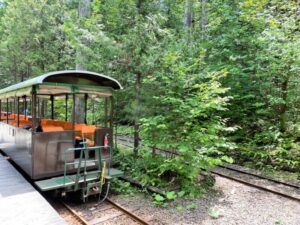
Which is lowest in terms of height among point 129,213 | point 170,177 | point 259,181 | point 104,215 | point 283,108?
point 104,215

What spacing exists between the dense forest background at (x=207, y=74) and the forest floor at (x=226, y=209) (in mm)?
970

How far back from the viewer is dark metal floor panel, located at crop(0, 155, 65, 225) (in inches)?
152

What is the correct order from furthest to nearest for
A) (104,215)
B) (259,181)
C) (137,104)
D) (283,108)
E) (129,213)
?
(283,108), (137,104), (259,181), (104,215), (129,213)

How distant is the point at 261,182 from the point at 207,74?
343 cm

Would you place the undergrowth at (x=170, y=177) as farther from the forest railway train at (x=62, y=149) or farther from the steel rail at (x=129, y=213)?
the forest railway train at (x=62, y=149)

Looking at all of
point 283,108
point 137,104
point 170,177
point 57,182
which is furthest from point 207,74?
point 57,182

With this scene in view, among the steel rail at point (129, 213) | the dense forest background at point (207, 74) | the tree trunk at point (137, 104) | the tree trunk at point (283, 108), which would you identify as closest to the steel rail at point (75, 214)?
the steel rail at point (129, 213)

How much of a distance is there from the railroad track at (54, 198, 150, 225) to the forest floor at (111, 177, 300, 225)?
0.69ft

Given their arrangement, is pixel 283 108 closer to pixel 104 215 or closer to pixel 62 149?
pixel 104 215

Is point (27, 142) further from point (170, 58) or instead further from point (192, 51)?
point (192, 51)

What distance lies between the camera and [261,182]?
6559 millimetres

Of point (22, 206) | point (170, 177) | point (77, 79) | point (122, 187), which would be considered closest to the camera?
point (22, 206)

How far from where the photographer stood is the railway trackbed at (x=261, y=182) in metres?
5.75

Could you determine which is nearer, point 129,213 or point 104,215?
point 129,213
